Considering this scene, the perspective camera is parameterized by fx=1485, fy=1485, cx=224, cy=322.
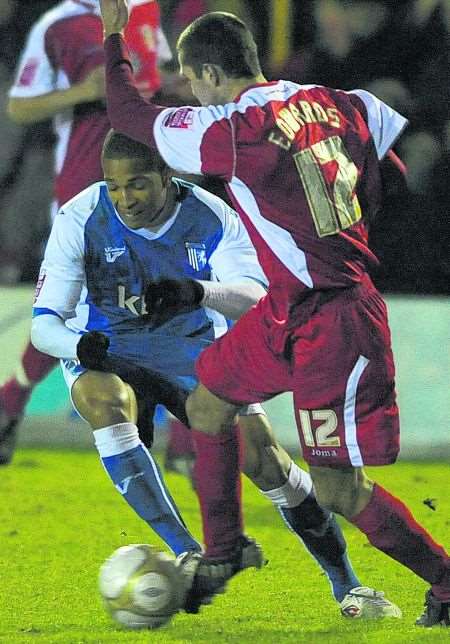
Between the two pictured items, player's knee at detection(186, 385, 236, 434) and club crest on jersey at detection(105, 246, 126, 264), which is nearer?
player's knee at detection(186, 385, 236, 434)

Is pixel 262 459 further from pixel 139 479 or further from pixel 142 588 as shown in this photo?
pixel 142 588

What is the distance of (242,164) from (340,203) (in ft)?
0.92

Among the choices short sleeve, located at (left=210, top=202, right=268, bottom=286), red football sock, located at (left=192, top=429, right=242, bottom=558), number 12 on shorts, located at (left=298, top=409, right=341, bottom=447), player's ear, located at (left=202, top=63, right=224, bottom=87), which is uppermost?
player's ear, located at (left=202, top=63, right=224, bottom=87)

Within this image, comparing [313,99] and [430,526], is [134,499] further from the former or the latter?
[430,526]

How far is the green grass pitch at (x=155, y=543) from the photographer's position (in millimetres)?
3820

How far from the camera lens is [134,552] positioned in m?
3.97

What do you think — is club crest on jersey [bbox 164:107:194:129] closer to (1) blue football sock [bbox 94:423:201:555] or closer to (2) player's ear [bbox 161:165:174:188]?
(2) player's ear [bbox 161:165:174:188]

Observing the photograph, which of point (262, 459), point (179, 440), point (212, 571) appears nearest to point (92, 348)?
point (262, 459)

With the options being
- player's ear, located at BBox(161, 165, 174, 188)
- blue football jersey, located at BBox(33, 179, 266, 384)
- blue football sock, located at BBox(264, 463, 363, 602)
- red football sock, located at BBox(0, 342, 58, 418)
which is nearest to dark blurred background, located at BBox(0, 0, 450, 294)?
red football sock, located at BBox(0, 342, 58, 418)

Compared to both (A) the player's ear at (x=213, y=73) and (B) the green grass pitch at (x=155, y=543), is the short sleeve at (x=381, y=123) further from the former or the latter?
(B) the green grass pitch at (x=155, y=543)

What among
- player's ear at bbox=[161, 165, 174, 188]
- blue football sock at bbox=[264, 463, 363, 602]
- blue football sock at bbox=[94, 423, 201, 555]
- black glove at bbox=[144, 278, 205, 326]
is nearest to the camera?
black glove at bbox=[144, 278, 205, 326]

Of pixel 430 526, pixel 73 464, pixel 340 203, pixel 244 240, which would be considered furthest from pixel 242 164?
pixel 73 464

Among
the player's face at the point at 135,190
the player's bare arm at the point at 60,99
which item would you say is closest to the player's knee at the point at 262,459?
the player's face at the point at 135,190

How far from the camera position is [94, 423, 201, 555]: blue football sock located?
13.8 feet
